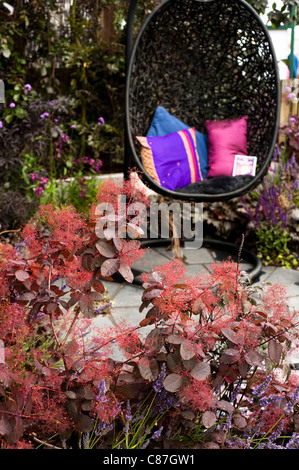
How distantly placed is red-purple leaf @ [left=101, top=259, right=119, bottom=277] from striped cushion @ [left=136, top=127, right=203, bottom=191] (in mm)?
2088

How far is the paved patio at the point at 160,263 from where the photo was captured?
2.37 m

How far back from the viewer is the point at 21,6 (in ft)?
12.4

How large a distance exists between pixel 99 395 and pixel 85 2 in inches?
167

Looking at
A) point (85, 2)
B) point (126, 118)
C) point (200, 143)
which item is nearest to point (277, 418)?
point (126, 118)

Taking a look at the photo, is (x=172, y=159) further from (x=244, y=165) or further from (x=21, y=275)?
(x=21, y=275)

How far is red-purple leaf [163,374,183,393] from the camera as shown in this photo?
2.98 feet

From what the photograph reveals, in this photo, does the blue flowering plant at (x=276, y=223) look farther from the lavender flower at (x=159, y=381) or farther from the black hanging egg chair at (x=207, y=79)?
the lavender flower at (x=159, y=381)

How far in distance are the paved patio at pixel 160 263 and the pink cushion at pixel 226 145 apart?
565mm

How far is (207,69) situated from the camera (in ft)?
11.8

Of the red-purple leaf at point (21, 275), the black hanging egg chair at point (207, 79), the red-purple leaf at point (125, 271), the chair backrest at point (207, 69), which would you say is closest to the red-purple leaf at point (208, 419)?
the red-purple leaf at point (125, 271)

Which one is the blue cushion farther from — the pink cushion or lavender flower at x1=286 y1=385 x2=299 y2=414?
lavender flower at x1=286 y1=385 x2=299 y2=414

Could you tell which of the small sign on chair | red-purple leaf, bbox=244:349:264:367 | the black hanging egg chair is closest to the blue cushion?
the black hanging egg chair

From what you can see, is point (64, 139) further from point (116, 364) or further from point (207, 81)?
point (116, 364)

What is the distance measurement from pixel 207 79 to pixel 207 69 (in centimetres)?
7
